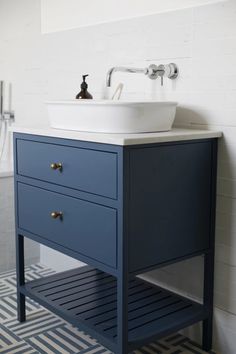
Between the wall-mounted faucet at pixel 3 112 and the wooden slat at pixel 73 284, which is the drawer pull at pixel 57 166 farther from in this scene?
the wall-mounted faucet at pixel 3 112


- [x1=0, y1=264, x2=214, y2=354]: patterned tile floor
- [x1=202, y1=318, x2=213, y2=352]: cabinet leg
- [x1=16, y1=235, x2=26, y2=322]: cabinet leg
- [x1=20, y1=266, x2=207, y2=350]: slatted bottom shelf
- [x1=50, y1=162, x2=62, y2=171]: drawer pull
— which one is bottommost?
[x1=0, y1=264, x2=214, y2=354]: patterned tile floor

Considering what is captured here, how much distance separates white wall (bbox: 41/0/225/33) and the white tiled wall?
0.03 m

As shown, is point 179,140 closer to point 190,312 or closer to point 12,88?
point 190,312

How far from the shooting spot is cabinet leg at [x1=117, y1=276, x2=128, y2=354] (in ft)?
5.62

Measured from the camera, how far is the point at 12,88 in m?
3.23

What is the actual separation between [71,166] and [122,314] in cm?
55

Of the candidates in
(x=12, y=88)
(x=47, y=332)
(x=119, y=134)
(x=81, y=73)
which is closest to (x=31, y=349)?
(x=47, y=332)

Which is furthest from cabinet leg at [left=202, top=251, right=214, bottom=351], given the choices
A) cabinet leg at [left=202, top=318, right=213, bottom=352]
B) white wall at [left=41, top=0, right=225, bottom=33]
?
white wall at [left=41, top=0, right=225, bottom=33]

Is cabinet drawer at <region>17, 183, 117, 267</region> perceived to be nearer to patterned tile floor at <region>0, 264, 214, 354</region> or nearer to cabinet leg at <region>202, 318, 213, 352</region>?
patterned tile floor at <region>0, 264, 214, 354</region>

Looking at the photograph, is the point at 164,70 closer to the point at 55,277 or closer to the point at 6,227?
the point at 55,277

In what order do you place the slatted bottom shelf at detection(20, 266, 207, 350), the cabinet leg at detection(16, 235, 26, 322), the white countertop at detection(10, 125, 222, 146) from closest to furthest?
the white countertop at detection(10, 125, 222, 146) < the slatted bottom shelf at detection(20, 266, 207, 350) < the cabinet leg at detection(16, 235, 26, 322)

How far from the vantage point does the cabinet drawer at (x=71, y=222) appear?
175cm

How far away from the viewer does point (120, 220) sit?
5.51 ft

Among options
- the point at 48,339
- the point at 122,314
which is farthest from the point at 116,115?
the point at 48,339
